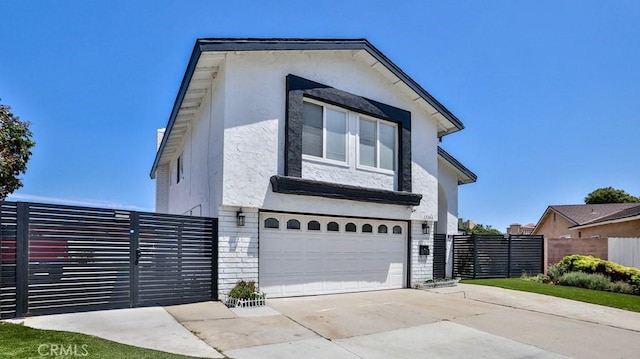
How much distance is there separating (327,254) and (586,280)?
9.62 meters

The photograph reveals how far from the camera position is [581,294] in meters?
12.4

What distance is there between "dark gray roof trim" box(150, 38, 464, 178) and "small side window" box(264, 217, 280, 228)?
4.20m

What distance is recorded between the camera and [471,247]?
642 inches

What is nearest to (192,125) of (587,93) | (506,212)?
(587,93)

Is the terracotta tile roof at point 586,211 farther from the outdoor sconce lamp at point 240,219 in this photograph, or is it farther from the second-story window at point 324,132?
the outdoor sconce lamp at point 240,219

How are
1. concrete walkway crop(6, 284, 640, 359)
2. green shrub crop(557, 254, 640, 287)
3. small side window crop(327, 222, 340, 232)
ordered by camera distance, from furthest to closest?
green shrub crop(557, 254, 640, 287), small side window crop(327, 222, 340, 232), concrete walkway crop(6, 284, 640, 359)

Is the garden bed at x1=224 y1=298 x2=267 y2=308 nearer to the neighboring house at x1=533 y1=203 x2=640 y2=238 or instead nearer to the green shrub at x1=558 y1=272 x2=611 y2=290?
the green shrub at x1=558 y1=272 x2=611 y2=290

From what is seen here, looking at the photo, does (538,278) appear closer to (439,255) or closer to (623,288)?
(623,288)

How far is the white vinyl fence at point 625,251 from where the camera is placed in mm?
16047

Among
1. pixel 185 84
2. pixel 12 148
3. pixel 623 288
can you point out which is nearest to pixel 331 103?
pixel 185 84

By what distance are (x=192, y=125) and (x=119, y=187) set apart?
16246mm

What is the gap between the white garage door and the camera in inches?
406

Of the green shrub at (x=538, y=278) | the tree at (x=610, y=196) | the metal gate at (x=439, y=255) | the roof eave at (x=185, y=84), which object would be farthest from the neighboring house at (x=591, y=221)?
the roof eave at (x=185, y=84)

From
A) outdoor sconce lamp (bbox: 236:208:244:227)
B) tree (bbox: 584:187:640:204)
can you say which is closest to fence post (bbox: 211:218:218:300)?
outdoor sconce lamp (bbox: 236:208:244:227)
